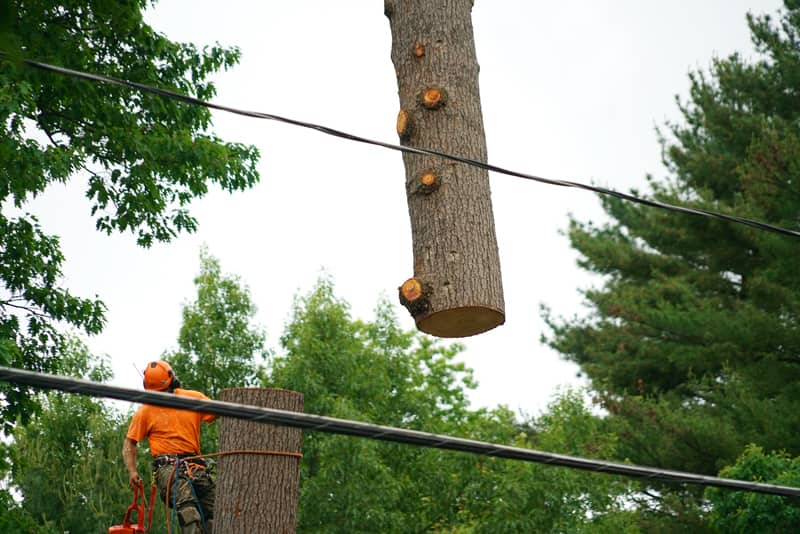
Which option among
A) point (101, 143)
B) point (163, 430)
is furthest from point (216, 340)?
point (163, 430)

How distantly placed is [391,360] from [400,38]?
836 inches

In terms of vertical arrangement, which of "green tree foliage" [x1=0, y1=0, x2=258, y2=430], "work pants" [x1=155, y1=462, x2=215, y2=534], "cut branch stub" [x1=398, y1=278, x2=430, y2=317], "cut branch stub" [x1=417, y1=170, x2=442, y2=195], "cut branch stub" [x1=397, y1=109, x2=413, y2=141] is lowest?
"work pants" [x1=155, y1=462, x2=215, y2=534]

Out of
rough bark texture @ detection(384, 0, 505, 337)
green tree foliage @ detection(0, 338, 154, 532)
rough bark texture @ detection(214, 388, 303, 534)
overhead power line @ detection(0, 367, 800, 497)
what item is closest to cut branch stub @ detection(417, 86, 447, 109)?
rough bark texture @ detection(384, 0, 505, 337)

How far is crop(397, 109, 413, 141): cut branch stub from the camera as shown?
16.6 ft

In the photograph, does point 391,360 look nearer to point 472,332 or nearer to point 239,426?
point 239,426

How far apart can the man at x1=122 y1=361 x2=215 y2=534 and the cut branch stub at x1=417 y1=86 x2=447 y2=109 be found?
3110 mm

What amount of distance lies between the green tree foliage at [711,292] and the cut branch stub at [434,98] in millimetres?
15989

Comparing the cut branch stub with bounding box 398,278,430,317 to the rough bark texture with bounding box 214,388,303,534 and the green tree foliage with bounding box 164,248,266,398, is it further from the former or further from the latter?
the green tree foliage with bounding box 164,248,266,398

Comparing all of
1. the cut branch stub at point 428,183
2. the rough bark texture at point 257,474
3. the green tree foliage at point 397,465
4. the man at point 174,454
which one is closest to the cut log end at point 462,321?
the cut branch stub at point 428,183

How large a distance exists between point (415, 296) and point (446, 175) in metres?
0.57

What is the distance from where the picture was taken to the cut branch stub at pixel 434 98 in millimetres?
5020

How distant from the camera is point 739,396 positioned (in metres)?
21.2

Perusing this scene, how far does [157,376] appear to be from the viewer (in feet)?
24.0

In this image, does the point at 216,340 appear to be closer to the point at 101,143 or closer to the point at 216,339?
the point at 216,339
